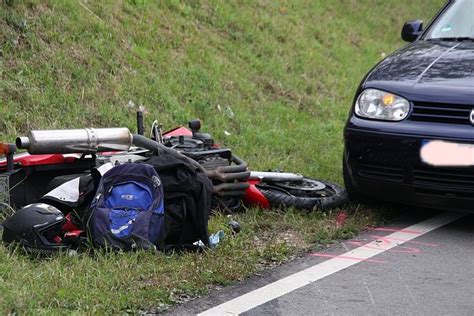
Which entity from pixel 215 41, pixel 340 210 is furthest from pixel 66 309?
pixel 215 41

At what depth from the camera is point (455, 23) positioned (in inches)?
261

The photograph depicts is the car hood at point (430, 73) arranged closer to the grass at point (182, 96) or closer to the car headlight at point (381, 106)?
the car headlight at point (381, 106)

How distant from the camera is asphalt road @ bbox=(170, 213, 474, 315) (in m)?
4.09

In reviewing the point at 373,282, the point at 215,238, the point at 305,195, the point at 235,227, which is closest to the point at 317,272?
the point at 373,282

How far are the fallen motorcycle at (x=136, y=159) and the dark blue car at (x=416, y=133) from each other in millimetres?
389

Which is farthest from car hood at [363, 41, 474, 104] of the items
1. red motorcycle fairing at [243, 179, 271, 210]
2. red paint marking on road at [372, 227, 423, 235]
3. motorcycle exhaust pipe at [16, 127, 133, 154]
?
motorcycle exhaust pipe at [16, 127, 133, 154]

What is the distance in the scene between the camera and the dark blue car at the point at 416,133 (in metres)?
5.23

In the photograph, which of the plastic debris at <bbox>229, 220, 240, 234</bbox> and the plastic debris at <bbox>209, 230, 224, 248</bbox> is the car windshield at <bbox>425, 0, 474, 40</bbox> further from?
the plastic debris at <bbox>209, 230, 224, 248</bbox>

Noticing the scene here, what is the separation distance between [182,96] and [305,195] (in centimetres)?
276

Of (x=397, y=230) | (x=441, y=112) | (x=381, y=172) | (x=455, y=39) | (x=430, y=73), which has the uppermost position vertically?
(x=455, y=39)

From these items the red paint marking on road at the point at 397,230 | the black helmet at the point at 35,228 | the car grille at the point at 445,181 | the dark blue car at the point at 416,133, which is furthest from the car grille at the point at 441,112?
the black helmet at the point at 35,228

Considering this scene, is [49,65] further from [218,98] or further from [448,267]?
[448,267]

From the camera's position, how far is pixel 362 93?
5723mm

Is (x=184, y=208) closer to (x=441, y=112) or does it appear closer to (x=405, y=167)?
(x=405, y=167)
